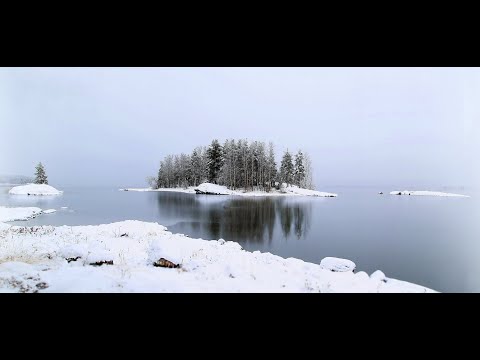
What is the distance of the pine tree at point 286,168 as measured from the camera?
2018 inches

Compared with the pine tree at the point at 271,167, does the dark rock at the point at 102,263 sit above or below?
below

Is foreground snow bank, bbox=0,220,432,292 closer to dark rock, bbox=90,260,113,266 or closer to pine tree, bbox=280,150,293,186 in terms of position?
dark rock, bbox=90,260,113,266

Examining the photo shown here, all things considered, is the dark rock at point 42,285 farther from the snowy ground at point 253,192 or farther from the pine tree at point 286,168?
the pine tree at point 286,168

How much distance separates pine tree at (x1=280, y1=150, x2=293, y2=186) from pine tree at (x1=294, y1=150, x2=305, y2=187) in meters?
2.49

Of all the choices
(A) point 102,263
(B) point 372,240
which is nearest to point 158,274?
(A) point 102,263

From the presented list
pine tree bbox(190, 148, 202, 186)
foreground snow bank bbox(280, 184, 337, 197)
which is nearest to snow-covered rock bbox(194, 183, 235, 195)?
pine tree bbox(190, 148, 202, 186)

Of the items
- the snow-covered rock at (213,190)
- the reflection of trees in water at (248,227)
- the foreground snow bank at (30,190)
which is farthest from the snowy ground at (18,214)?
the snow-covered rock at (213,190)

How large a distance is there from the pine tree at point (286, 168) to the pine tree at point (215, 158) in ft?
42.2

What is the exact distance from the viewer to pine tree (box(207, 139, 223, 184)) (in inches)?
1912
